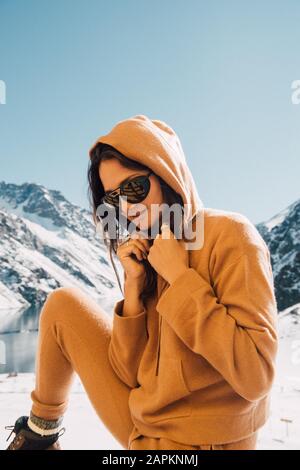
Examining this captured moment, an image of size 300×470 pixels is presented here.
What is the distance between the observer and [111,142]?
74.9 inches

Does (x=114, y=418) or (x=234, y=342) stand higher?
(x=234, y=342)

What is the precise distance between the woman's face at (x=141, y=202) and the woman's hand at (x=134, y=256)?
3.3 inches

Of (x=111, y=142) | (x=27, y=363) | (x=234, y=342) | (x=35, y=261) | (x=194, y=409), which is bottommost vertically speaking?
(x=35, y=261)

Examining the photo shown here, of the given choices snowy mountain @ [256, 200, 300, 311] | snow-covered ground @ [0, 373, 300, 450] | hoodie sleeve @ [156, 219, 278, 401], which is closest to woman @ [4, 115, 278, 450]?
hoodie sleeve @ [156, 219, 278, 401]

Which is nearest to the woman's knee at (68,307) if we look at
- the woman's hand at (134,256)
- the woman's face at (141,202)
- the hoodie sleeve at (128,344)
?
the hoodie sleeve at (128,344)

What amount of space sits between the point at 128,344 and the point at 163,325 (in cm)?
28

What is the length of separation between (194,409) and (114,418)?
54 centimetres

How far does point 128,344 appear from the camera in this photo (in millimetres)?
1910

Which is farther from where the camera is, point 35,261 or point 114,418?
point 35,261

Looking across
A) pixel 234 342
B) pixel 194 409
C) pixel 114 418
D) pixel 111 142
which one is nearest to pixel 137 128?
pixel 111 142

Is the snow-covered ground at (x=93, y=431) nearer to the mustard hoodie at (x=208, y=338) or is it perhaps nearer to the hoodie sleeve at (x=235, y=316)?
the mustard hoodie at (x=208, y=338)

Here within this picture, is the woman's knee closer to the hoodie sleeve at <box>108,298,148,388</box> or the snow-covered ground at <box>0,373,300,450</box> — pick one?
the hoodie sleeve at <box>108,298,148,388</box>
